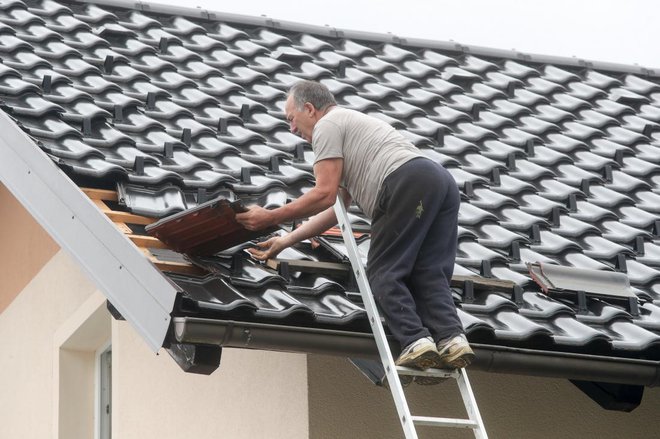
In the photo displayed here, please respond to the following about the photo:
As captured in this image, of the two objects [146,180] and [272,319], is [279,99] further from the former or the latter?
[272,319]

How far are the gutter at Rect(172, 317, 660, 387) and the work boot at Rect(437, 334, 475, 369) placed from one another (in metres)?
0.18

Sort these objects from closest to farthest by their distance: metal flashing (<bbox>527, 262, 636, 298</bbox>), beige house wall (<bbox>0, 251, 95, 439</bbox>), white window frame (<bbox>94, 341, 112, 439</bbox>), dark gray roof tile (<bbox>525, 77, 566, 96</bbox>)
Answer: metal flashing (<bbox>527, 262, 636, 298</bbox>)
white window frame (<bbox>94, 341, 112, 439</bbox>)
beige house wall (<bbox>0, 251, 95, 439</bbox>)
dark gray roof tile (<bbox>525, 77, 566, 96</bbox>)

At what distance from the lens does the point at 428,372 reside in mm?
5270

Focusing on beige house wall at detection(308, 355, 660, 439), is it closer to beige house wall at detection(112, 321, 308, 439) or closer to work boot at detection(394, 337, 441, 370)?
beige house wall at detection(112, 321, 308, 439)

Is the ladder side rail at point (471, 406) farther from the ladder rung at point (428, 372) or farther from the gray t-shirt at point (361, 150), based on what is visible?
A: the gray t-shirt at point (361, 150)

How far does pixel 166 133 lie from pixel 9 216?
1.92 meters

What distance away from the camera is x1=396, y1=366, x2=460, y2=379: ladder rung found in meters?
5.19

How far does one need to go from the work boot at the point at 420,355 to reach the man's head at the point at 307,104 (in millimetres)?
1203

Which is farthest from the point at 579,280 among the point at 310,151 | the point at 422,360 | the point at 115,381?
the point at 115,381

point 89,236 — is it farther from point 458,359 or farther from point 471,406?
point 471,406

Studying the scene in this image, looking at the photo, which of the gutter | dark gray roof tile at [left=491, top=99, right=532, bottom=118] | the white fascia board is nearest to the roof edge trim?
dark gray roof tile at [left=491, top=99, right=532, bottom=118]

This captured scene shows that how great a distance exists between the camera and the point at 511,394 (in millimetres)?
6398

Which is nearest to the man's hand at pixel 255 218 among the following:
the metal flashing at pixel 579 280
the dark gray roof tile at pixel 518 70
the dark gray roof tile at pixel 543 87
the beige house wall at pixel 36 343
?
the metal flashing at pixel 579 280

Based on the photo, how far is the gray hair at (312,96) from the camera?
19.1 feet
